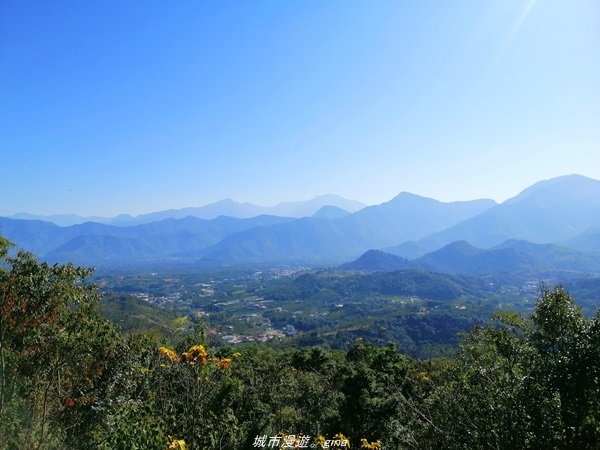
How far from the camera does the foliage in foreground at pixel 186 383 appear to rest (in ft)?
18.4

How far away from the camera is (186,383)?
16.5 ft

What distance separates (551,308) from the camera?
7.74 metres

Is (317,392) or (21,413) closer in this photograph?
(21,413)

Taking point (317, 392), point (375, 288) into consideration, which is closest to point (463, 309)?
point (375, 288)

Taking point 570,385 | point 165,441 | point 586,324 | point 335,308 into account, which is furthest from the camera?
point 335,308

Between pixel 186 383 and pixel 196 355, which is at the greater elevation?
pixel 196 355

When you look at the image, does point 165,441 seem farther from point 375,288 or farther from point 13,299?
point 375,288

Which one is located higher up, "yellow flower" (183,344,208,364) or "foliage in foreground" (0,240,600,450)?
"yellow flower" (183,344,208,364)

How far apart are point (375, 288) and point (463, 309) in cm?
6481

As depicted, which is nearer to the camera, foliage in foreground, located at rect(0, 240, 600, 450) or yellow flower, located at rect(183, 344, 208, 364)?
yellow flower, located at rect(183, 344, 208, 364)

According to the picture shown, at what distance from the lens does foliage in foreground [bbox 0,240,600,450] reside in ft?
18.4

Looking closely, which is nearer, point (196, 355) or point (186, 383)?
point (196, 355)

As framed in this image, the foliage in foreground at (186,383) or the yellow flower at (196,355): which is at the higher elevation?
the yellow flower at (196,355)

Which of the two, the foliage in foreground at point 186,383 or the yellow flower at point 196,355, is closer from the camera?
the yellow flower at point 196,355
